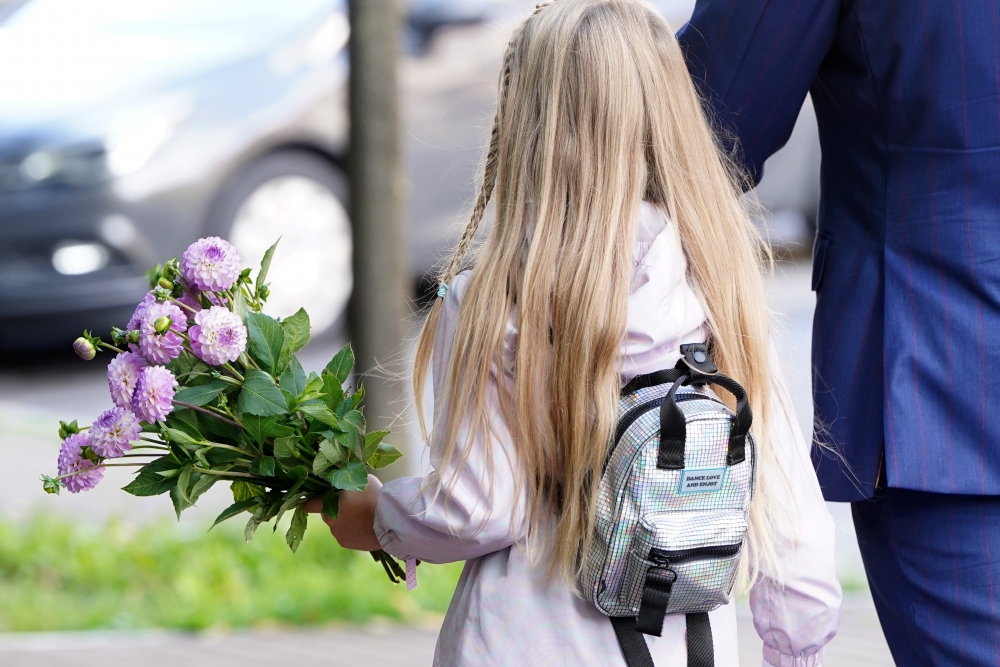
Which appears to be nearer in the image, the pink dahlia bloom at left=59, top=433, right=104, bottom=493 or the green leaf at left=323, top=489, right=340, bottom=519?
the pink dahlia bloom at left=59, top=433, right=104, bottom=493

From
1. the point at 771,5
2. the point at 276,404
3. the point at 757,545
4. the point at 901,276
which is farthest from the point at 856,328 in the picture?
the point at 276,404

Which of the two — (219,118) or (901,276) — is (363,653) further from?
(219,118)

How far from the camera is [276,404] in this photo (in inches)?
79.0

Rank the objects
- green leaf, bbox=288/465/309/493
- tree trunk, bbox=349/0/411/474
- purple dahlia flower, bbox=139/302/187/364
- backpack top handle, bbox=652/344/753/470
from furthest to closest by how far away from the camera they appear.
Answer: tree trunk, bbox=349/0/411/474 < green leaf, bbox=288/465/309/493 < purple dahlia flower, bbox=139/302/187/364 < backpack top handle, bbox=652/344/753/470

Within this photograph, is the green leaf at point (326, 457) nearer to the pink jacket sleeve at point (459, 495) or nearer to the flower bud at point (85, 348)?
the pink jacket sleeve at point (459, 495)

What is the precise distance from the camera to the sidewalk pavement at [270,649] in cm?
390

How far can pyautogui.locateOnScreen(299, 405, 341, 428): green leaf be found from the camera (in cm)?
202

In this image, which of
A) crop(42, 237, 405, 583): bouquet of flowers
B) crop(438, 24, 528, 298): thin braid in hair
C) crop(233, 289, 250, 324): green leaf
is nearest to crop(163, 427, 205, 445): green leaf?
crop(42, 237, 405, 583): bouquet of flowers

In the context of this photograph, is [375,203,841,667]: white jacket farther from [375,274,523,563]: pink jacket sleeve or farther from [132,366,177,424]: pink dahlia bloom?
[132,366,177,424]: pink dahlia bloom

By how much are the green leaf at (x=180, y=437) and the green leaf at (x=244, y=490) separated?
21cm

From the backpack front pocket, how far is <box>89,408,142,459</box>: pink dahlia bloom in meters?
0.79

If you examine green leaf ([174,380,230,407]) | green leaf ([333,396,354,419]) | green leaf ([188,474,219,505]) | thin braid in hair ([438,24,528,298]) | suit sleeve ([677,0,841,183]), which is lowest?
green leaf ([188,474,219,505])

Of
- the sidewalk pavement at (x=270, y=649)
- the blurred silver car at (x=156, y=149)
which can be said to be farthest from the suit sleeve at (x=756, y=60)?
the blurred silver car at (x=156, y=149)

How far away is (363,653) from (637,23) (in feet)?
8.67
